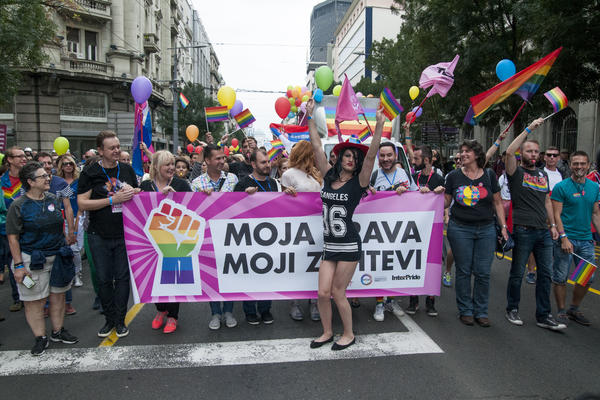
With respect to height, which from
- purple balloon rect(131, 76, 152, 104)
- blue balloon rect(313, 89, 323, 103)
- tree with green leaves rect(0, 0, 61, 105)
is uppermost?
tree with green leaves rect(0, 0, 61, 105)

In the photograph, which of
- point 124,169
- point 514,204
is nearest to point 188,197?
point 124,169

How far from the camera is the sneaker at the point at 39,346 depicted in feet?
13.4

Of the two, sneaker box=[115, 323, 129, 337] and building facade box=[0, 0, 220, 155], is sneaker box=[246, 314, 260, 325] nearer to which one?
sneaker box=[115, 323, 129, 337]

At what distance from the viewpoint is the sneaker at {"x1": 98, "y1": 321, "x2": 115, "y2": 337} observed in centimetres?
451

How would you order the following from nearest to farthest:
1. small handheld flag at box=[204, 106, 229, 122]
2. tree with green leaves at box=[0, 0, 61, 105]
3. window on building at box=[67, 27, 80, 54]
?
small handheld flag at box=[204, 106, 229, 122]
tree with green leaves at box=[0, 0, 61, 105]
window on building at box=[67, 27, 80, 54]

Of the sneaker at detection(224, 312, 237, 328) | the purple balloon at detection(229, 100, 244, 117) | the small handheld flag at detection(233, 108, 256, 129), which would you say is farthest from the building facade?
the sneaker at detection(224, 312, 237, 328)

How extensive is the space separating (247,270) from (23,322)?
2658 mm

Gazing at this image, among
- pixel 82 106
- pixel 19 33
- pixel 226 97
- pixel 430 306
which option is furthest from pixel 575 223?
pixel 82 106

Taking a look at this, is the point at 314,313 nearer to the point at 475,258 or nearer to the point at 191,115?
the point at 475,258

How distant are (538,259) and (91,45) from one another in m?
30.3

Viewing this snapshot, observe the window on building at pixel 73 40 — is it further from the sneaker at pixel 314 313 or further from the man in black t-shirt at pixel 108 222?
the sneaker at pixel 314 313

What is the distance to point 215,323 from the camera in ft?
15.6

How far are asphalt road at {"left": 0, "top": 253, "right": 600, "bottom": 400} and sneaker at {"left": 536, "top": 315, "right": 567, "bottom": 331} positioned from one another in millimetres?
68

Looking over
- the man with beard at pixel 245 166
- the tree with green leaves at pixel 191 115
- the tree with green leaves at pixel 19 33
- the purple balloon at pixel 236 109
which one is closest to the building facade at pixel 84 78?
the tree with green leaves at pixel 191 115
